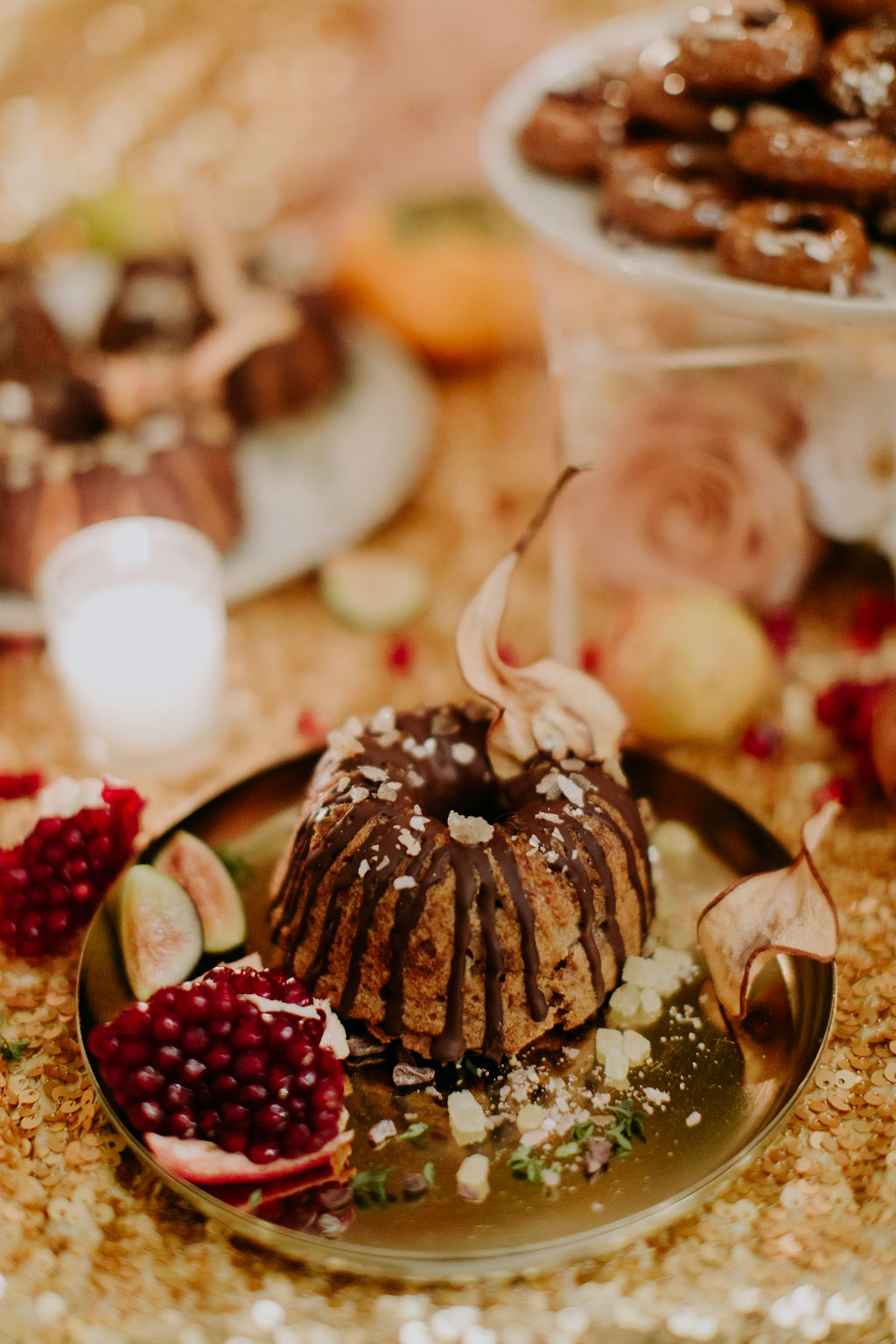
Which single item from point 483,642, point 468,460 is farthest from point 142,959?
point 468,460

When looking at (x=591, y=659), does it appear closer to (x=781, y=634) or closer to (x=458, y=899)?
Result: (x=781, y=634)

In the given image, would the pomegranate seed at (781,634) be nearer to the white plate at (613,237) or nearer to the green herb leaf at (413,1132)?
the white plate at (613,237)

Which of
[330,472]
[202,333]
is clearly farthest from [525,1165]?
[202,333]

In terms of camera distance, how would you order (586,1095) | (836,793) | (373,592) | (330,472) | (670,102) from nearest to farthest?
(586,1095) < (670,102) < (836,793) < (373,592) < (330,472)

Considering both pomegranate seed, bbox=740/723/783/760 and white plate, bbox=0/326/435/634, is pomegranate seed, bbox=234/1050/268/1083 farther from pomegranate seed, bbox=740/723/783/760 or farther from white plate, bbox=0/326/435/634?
white plate, bbox=0/326/435/634

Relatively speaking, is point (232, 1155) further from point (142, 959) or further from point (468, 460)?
point (468, 460)

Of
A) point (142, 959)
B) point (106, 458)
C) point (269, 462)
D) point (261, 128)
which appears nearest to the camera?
point (142, 959)

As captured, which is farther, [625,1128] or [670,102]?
[670,102]
